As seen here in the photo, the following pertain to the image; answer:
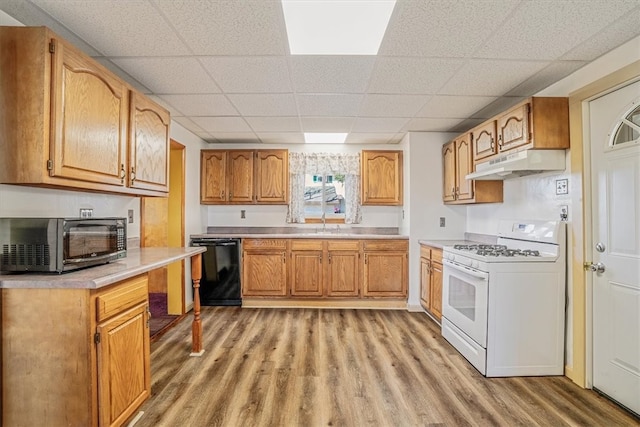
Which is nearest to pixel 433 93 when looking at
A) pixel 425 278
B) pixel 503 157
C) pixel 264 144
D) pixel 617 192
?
pixel 503 157

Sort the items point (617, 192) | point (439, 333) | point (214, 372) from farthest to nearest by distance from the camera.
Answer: point (439, 333) → point (214, 372) → point (617, 192)

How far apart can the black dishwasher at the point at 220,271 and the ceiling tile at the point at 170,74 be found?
1.99 metres

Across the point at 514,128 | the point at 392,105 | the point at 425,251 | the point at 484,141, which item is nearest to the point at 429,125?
the point at 484,141

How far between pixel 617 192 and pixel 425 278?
2.09 metres

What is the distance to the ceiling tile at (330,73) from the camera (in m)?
2.16

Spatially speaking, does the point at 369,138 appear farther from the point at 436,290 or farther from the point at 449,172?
the point at 436,290

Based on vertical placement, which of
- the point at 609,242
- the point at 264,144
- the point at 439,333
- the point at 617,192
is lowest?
the point at 439,333

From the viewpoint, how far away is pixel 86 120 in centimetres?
173

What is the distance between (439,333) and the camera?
10.7 ft

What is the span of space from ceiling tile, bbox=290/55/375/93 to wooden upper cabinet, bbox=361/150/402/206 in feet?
6.01

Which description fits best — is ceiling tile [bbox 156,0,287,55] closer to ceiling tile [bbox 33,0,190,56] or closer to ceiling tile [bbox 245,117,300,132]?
ceiling tile [bbox 33,0,190,56]

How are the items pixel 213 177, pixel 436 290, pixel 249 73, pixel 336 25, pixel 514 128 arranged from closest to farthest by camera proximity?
1. pixel 336 25
2. pixel 249 73
3. pixel 514 128
4. pixel 436 290
5. pixel 213 177

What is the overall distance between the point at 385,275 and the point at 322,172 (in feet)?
5.64

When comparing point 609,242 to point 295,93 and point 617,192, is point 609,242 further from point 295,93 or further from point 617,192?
point 295,93
